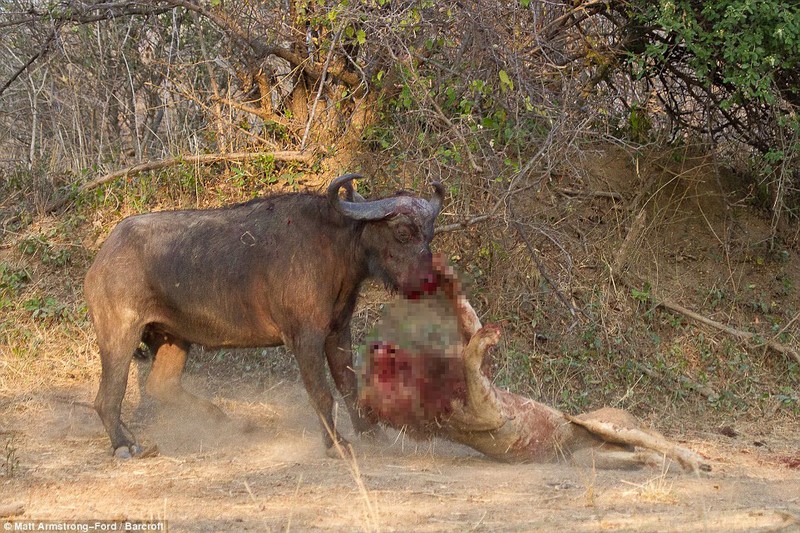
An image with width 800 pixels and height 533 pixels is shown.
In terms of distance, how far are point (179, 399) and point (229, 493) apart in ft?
7.65

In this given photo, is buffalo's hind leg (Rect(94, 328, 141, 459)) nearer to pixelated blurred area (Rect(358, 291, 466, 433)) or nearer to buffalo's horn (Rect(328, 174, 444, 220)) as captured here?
buffalo's horn (Rect(328, 174, 444, 220))

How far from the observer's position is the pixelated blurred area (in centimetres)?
637

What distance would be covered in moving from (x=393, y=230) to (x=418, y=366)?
1319 mm

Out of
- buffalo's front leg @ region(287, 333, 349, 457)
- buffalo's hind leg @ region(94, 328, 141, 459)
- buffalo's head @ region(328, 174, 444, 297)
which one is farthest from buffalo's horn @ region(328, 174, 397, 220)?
buffalo's hind leg @ region(94, 328, 141, 459)

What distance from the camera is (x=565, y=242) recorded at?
1040cm

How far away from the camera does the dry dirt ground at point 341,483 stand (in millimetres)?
5273

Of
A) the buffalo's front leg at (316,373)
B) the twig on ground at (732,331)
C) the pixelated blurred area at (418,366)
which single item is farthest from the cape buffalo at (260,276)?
the twig on ground at (732,331)

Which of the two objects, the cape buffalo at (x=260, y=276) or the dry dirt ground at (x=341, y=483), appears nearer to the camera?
the dry dirt ground at (x=341, y=483)

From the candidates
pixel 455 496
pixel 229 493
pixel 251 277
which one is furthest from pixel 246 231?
pixel 455 496

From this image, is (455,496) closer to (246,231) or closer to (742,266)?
(246,231)

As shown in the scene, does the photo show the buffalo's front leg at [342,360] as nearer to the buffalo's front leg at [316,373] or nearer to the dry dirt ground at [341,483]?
the buffalo's front leg at [316,373]

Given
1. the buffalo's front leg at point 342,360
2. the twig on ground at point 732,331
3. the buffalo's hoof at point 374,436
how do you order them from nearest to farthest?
the buffalo's hoof at point 374,436 < the buffalo's front leg at point 342,360 < the twig on ground at point 732,331

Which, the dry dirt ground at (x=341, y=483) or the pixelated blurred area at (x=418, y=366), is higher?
the pixelated blurred area at (x=418, y=366)

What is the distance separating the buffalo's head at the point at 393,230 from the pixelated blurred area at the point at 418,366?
2.36 feet
